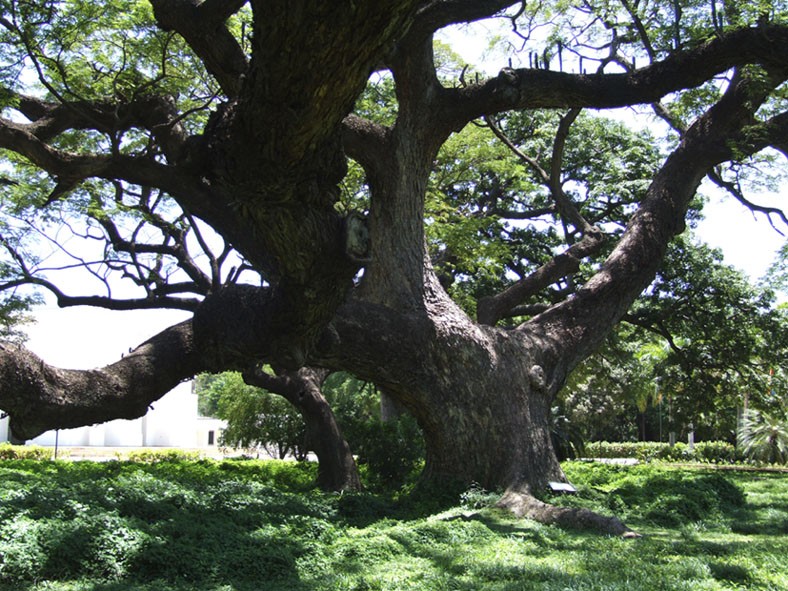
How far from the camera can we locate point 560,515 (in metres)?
7.95

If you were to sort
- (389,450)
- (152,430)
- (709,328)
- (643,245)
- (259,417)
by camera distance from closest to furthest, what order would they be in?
(643,245) < (389,450) < (709,328) < (259,417) < (152,430)

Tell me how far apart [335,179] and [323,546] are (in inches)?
128

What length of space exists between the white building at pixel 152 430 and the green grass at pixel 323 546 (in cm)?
2712

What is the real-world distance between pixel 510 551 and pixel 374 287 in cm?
426

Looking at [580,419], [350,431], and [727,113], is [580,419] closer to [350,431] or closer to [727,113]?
[350,431]

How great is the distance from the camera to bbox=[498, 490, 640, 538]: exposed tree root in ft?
24.7

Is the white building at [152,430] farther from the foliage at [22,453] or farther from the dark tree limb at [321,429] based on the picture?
the dark tree limb at [321,429]

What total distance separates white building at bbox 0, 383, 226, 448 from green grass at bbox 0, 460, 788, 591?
27116 millimetres

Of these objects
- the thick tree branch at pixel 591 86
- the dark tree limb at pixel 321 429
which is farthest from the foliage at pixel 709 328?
the thick tree branch at pixel 591 86

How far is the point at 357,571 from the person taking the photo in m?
5.90

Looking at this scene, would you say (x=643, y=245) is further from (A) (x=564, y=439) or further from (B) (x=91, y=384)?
(A) (x=564, y=439)

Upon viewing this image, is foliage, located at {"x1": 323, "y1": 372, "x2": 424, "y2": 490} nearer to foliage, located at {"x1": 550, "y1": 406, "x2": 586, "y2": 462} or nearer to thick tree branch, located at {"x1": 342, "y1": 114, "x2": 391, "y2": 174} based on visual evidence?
foliage, located at {"x1": 550, "y1": 406, "x2": 586, "y2": 462}

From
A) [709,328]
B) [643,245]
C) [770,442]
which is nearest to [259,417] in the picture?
[709,328]

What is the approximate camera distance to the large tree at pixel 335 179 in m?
5.18
